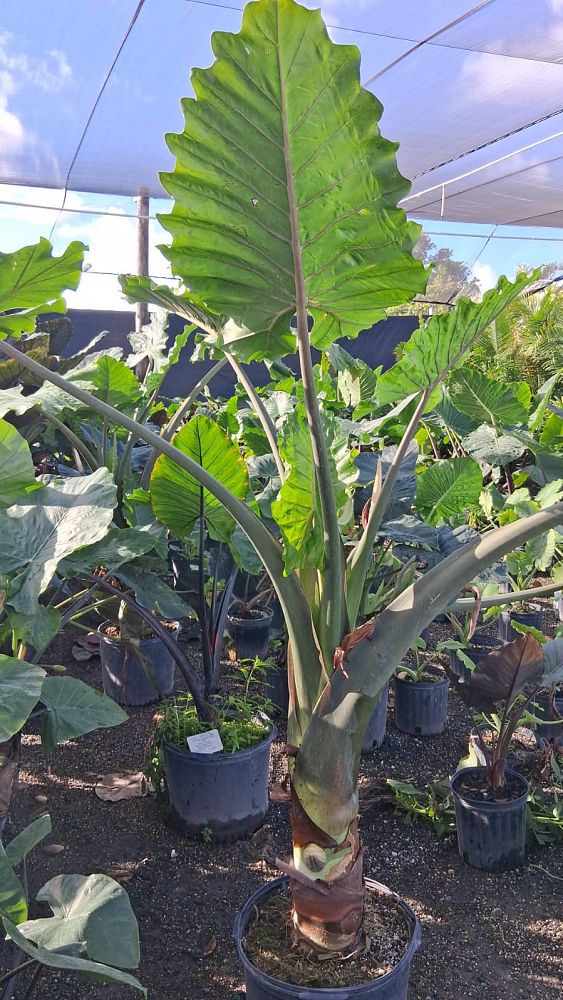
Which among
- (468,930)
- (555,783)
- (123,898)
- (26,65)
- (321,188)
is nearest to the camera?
(321,188)

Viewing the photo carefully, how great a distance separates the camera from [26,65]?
4.35 metres

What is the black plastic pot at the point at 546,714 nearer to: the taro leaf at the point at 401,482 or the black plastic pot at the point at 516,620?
the taro leaf at the point at 401,482

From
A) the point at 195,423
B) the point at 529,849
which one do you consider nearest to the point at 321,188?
the point at 195,423

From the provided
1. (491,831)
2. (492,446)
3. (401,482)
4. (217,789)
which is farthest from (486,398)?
(217,789)

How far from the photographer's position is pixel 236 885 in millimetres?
1516

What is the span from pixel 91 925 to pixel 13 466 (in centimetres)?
→ 73

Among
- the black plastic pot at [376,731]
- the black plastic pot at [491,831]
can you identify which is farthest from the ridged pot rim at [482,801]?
the black plastic pot at [376,731]

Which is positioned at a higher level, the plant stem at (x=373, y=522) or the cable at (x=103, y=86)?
the cable at (x=103, y=86)

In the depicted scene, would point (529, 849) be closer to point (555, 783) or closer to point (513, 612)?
point (555, 783)

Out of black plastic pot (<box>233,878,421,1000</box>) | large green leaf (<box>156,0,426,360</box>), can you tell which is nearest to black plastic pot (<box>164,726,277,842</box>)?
black plastic pot (<box>233,878,421,1000</box>)

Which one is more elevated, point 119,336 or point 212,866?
point 119,336

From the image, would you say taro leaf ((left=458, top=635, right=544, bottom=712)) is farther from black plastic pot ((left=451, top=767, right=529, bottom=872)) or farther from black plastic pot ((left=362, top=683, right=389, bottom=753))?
black plastic pot ((left=362, top=683, right=389, bottom=753))

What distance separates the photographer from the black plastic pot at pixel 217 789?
1.63m

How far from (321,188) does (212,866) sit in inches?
53.0
